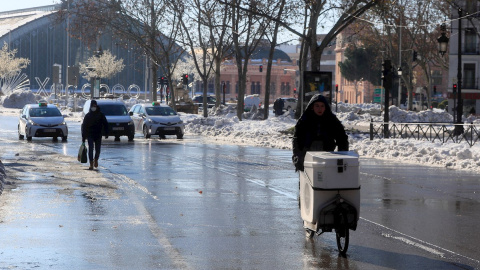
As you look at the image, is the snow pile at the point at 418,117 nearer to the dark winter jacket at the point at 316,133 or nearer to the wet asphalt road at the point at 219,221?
the wet asphalt road at the point at 219,221

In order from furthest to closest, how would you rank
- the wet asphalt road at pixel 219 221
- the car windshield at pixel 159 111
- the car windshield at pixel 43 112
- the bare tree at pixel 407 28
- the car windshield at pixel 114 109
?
the bare tree at pixel 407 28
the car windshield at pixel 159 111
the car windshield at pixel 114 109
the car windshield at pixel 43 112
the wet asphalt road at pixel 219 221

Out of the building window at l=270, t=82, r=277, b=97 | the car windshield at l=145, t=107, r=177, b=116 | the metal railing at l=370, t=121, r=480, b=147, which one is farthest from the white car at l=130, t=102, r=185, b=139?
the building window at l=270, t=82, r=277, b=97

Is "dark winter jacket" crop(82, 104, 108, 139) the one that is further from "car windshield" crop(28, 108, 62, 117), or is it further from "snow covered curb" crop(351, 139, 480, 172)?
"car windshield" crop(28, 108, 62, 117)

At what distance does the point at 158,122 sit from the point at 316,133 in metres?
29.5

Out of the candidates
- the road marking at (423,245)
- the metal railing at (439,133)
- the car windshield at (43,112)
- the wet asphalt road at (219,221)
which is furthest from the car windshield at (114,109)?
the road marking at (423,245)

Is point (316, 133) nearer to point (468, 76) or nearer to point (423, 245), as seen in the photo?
point (423, 245)

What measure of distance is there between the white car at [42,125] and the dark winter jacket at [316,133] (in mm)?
27645

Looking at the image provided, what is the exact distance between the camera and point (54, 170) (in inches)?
847

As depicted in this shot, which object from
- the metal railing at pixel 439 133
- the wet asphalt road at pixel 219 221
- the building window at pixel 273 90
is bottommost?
the wet asphalt road at pixel 219 221

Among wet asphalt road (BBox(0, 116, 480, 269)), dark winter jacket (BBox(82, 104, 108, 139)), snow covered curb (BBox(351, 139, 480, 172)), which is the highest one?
dark winter jacket (BBox(82, 104, 108, 139))

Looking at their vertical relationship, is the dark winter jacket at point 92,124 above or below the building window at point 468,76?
below

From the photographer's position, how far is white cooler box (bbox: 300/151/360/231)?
9805mm

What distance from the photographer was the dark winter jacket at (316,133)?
35.0 feet

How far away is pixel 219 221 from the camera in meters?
12.6
